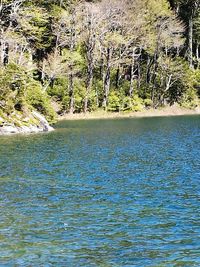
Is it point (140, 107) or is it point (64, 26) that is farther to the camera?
point (140, 107)

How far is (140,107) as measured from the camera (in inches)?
3543

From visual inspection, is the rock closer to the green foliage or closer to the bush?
the green foliage

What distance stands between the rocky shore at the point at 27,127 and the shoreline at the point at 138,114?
2034cm

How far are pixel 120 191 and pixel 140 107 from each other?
69.1 m

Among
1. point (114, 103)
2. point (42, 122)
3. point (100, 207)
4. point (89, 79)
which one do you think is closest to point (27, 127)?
point (42, 122)

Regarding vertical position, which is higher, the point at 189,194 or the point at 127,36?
the point at 127,36

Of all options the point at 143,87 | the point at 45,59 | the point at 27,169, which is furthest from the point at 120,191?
the point at 143,87

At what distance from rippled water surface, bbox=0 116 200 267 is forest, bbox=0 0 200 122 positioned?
33735 mm

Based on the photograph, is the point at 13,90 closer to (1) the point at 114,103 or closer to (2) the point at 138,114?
(1) the point at 114,103

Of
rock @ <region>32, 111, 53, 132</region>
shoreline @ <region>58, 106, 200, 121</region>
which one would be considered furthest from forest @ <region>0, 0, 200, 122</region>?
rock @ <region>32, 111, 53, 132</region>

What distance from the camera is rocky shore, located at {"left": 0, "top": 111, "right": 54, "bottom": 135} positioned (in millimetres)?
51369

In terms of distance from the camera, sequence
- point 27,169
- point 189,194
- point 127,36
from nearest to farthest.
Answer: point 189,194
point 27,169
point 127,36

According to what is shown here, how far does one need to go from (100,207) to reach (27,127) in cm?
3631

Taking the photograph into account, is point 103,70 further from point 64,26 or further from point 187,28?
point 187,28
